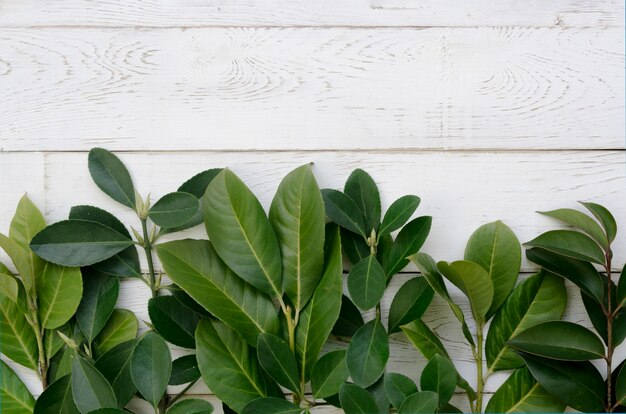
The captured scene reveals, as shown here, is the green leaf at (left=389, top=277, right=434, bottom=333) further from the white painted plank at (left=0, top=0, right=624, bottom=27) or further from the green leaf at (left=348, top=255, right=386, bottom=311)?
the white painted plank at (left=0, top=0, right=624, bottom=27)

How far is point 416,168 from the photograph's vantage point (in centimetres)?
86

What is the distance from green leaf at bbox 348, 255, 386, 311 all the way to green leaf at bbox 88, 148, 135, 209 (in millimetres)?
299

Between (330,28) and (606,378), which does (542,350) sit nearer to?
(606,378)

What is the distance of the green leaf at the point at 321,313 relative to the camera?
0.81 m

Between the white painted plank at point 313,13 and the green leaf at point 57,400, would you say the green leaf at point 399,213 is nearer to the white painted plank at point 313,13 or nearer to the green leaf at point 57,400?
the white painted plank at point 313,13

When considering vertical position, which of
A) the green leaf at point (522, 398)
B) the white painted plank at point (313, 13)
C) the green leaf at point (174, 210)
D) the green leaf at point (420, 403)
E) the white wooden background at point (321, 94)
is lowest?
the green leaf at point (522, 398)

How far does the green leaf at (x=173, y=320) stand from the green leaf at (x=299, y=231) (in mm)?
131

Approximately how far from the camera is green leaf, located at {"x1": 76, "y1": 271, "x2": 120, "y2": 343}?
837 millimetres

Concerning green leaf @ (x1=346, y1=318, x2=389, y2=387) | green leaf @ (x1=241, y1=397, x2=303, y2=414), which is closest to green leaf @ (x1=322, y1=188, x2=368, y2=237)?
green leaf @ (x1=346, y1=318, x2=389, y2=387)

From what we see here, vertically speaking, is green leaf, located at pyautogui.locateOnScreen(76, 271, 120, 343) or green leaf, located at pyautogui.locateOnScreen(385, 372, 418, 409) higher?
green leaf, located at pyautogui.locateOnScreen(76, 271, 120, 343)

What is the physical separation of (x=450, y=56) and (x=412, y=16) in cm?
7

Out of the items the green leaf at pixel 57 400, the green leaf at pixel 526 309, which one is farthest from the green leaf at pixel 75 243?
the green leaf at pixel 526 309

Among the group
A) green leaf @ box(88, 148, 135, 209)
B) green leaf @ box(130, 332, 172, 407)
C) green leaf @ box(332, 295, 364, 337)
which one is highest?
green leaf @ box(88, 148, 135, 209)

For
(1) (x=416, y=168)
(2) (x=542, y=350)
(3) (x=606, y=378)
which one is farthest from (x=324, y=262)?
(3) (x=606, y=378)
